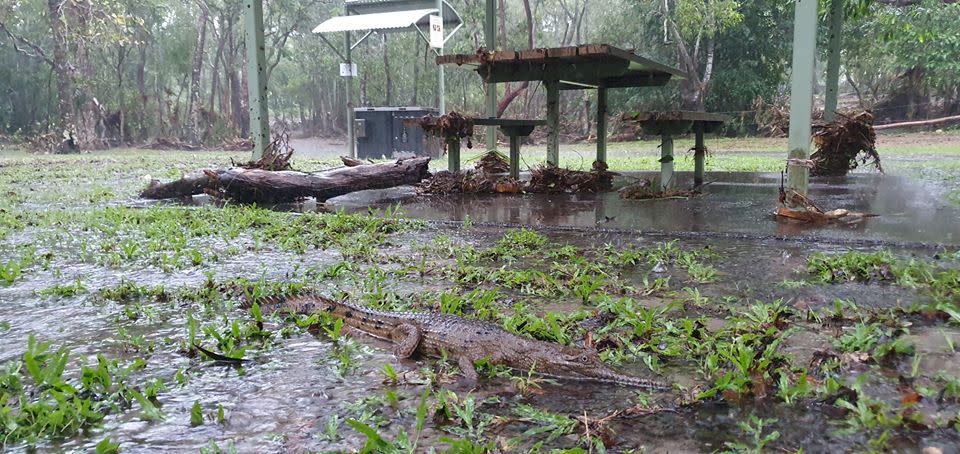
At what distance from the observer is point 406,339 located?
2.67 metres

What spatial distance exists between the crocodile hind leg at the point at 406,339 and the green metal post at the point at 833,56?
27.0 feet

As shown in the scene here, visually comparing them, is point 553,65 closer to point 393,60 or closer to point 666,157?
point 666,157

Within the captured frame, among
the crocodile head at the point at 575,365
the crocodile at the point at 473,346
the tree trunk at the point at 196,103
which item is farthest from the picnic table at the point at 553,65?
the tree trunk at the point at 196,103

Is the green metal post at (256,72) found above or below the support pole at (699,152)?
above

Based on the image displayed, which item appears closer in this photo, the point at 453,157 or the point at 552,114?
the point at 552,114

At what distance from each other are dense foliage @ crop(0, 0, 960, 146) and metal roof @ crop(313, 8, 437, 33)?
17.7 ft

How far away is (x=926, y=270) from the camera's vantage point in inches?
136

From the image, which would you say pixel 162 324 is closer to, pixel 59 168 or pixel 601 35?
pixel 59 168

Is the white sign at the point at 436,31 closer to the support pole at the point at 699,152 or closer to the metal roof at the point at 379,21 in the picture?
the metal roof at the point at 379,21

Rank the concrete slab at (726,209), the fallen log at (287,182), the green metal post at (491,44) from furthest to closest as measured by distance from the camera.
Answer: the green metal post at (491,44), the fallen log at (287,182), the concrete slab at (726,209)

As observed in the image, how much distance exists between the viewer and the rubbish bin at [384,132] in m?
17.2

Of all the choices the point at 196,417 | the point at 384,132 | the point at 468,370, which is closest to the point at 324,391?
the point at 196,417

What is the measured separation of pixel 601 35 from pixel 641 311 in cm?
2510

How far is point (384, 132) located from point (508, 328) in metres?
15.1
